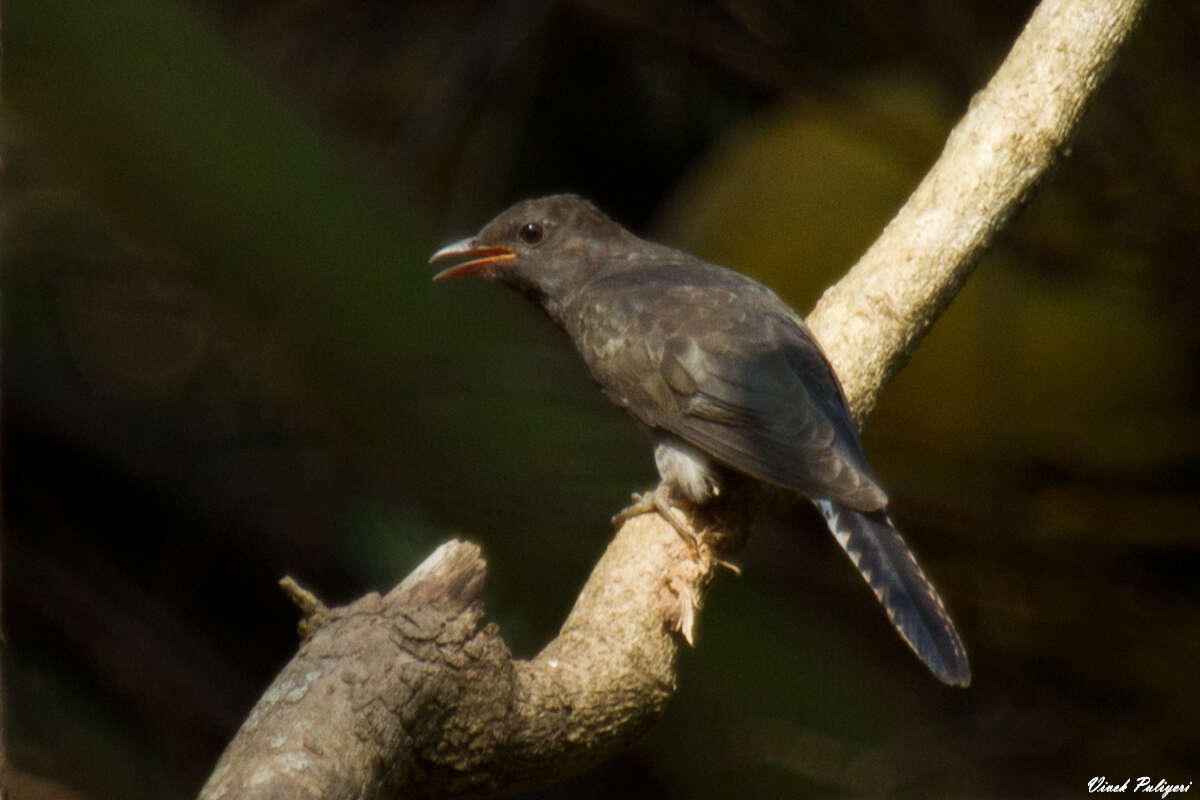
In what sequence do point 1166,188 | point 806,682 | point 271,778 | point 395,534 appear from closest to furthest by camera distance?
point 271,778, point 806,682, point 395,534, point 1166,188

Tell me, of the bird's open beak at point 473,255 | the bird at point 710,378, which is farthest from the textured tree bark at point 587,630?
the bird's open beak at point 473,255

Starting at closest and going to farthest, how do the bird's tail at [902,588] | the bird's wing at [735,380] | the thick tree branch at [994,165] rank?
the bird's tail at [902,588]
the bird's wing at [735,380]
the thick tree branch at [994,165]

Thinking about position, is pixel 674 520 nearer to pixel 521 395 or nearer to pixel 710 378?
pixel 710 378

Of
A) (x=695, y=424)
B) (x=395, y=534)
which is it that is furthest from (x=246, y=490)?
(x=695, y=424)

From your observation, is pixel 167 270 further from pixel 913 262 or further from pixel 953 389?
pixel 953 389

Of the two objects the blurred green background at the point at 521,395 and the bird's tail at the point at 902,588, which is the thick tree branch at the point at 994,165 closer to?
the bird's tail at the point at 902,588

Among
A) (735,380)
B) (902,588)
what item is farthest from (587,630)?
(735,380)
